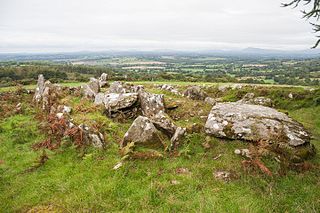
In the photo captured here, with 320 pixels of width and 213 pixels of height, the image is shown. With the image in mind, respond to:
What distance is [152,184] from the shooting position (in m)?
9.62

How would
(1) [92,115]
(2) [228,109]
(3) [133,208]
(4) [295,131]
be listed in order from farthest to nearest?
(1) [92,115] → (2) [228,109] → (4) [295,131] → (3) [133,208]

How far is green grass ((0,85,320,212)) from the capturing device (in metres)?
8.69

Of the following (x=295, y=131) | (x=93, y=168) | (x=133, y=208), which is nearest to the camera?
(x=133, y=208)

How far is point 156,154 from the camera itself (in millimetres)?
11672

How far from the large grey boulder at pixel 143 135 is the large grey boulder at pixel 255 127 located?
2.50 metres

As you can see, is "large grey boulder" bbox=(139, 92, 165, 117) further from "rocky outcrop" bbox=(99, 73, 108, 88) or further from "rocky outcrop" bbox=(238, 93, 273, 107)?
"rocky outcrop" bbox=(99, 73, 108, 88)

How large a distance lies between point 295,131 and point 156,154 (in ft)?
20.8

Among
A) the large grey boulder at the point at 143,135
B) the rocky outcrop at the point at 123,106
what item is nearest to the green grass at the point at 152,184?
the large grey boulder at the point at 143,135

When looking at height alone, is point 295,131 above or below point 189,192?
above

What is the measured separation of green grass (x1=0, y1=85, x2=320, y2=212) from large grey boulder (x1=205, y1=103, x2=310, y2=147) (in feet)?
1.64

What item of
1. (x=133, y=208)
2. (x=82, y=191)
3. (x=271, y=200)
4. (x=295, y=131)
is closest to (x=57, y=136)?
(x=82, y=191)

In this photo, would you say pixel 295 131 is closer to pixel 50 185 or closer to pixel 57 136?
pixel 50 185

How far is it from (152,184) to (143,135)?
11.2 feet

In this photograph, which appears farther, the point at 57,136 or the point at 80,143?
the point at 57,136
